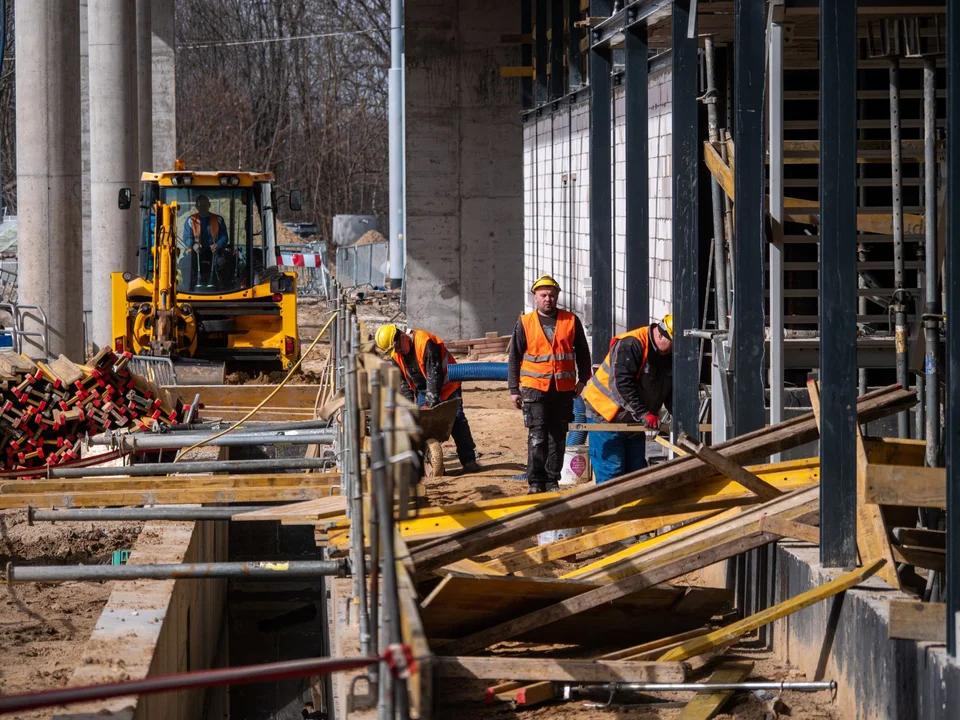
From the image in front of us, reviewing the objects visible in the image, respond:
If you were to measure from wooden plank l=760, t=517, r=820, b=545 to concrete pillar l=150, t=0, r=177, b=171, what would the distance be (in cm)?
2556

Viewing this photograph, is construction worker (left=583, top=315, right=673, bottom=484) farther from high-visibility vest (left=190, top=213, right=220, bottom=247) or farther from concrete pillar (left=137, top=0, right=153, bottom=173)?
concrete pillar (left=137, top=0, right=153, bottom=173)

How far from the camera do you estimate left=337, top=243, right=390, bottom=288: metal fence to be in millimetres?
41344

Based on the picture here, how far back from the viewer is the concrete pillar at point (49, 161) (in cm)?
1850

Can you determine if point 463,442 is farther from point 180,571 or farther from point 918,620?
point 918,620

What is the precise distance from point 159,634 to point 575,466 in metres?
5.60

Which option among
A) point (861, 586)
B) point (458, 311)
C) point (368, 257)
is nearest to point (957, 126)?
point (861, 586)

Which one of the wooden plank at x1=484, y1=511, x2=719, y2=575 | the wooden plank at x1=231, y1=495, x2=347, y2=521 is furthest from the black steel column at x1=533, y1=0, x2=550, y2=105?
the wooden plank at x1=484, y1=511, x2=719, y2=575

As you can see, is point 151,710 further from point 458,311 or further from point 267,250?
point 458,311

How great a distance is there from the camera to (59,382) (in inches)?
512

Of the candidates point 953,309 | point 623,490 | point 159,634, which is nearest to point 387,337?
point 159,634

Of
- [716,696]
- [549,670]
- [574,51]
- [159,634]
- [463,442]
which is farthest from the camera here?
[574,51]

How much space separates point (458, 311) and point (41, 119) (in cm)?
1014

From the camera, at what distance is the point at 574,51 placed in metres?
19.7

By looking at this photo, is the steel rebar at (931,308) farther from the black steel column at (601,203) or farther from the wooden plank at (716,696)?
the black steel column at (601,203)
